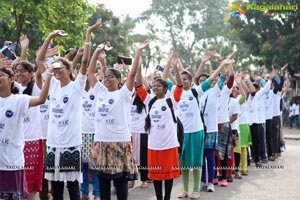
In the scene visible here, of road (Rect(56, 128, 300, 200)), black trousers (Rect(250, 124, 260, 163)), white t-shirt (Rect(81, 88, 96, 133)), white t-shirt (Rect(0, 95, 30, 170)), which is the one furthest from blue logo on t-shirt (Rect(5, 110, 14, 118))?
black trousers (Rect(250, 124, 260, 163))

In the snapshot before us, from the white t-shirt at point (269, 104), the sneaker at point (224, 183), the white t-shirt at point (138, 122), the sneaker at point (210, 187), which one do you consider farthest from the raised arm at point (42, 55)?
the white t-shirt at point (269, 104)

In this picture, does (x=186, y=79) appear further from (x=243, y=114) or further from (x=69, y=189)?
(x=243, y=114)

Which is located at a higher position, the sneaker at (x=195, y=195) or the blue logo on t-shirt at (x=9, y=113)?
the blue logo on t-shirt at (x=9, y=113)

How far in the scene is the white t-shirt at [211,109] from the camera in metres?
9.32

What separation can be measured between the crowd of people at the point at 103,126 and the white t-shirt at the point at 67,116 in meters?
0.01

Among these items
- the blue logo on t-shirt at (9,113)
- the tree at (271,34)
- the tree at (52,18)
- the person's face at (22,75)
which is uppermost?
the tree at (271,34)

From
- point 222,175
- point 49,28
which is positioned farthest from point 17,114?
point 49,28

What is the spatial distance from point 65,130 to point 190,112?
114 inches

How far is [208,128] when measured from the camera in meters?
9.35

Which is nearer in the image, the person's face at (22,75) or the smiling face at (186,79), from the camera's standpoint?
the person's face at (22,75)

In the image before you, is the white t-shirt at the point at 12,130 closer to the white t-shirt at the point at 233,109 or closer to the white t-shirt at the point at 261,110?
the white t-shirt at the point at 233,109

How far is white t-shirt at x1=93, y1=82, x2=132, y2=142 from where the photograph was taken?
6445 mm

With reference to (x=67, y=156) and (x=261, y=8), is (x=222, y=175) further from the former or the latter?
(x=261, y=8)

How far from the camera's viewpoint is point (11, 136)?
527 centimetres
